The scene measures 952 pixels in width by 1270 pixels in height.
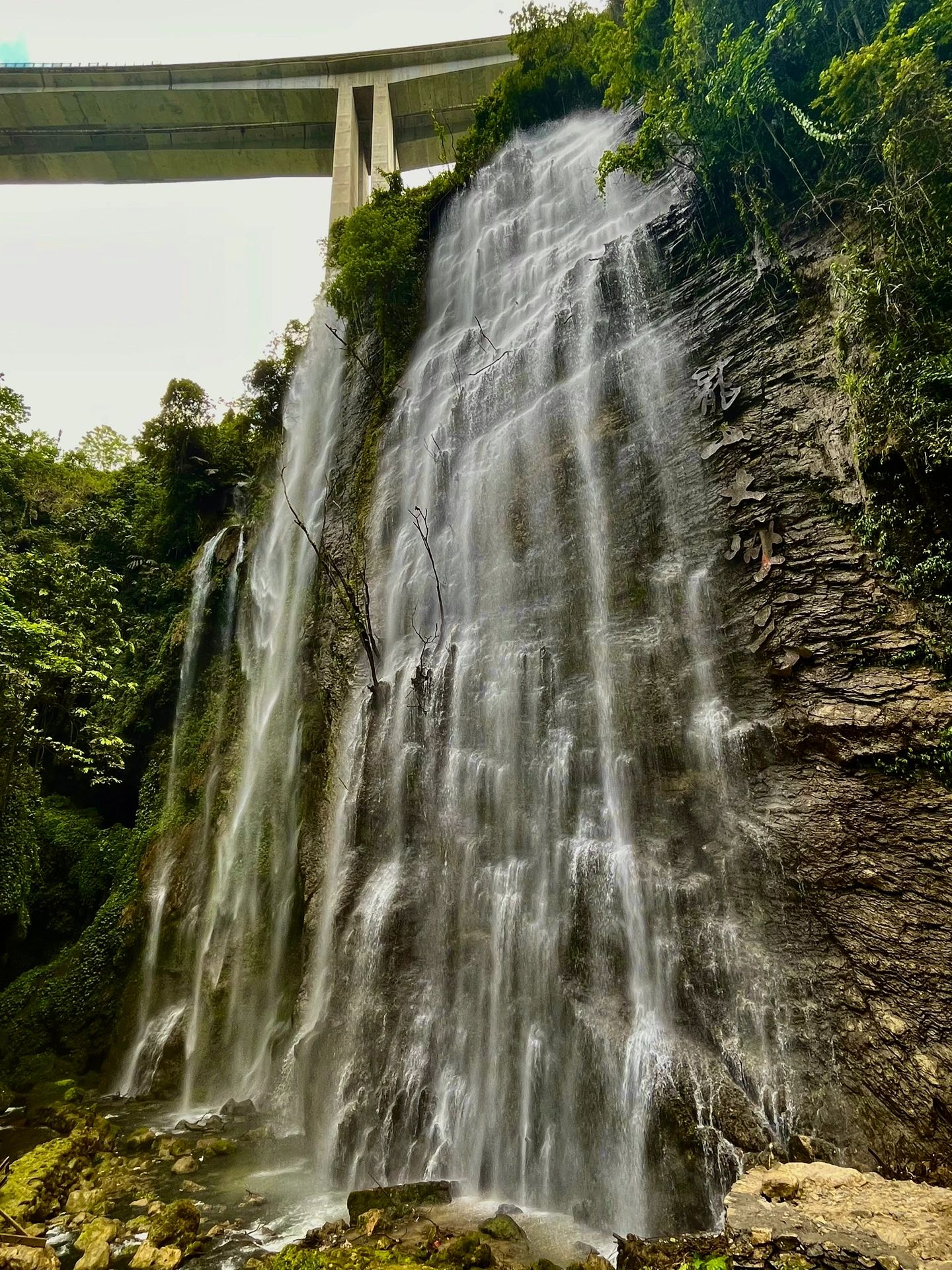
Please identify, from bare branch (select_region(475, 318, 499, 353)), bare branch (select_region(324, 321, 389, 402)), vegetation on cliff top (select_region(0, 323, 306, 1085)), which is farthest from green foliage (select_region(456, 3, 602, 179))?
vegetation on cliff top (select_region(0, 323, 306, 1085))

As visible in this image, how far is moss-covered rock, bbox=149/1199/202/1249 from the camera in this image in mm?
5141

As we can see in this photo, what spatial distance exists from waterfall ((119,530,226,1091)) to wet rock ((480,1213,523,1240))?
6.55 m

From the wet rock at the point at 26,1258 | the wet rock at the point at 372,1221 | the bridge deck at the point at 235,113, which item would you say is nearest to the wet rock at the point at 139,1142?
the wet rock at the point at 26,1258

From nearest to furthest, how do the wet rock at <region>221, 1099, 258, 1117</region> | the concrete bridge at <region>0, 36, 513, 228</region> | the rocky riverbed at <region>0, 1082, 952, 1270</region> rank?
the rocky riverbed at <region>0, 1082, 952, 1270</region> → the wet rock at <region>221, 1099, 258, 1117</region> → the concrete bridge at <region>0, 36, 513, 228</region>

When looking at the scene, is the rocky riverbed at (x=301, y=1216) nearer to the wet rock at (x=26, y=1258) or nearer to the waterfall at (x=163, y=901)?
the wet rock at (x=26, y=1258)

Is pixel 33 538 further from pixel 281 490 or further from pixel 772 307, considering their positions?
pixel 772 307

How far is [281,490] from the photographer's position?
612 inches

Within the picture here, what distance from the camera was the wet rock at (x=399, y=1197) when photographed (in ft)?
17.3

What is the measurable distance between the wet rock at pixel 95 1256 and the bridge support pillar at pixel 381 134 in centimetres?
2566

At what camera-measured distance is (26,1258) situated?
461 centimetres

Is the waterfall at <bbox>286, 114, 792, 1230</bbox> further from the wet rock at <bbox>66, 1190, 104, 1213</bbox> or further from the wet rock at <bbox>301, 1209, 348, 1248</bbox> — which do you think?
the wet rock at <bbox>66, 1190, 104, 1213</bbox>

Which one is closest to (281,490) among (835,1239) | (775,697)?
(775,697)

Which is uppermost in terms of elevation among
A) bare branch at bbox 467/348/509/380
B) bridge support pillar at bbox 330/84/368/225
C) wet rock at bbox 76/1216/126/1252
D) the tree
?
bridge support pillar at bbox 330/84/368/225

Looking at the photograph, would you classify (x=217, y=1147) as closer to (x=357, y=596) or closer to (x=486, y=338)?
(x=357, y=596)
